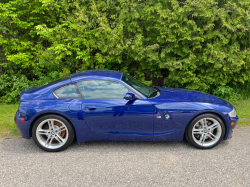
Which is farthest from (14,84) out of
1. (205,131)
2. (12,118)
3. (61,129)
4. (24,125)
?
(205,131)

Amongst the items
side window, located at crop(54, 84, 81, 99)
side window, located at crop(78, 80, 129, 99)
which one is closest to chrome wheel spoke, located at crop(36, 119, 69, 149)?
side window, located at crop(54, 84, 81, 99)

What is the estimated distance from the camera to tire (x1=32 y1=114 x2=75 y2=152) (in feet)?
12.2

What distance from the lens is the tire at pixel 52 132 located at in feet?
12.2

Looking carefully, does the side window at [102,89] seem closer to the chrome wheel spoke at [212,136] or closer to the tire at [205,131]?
the tire at [205,131]

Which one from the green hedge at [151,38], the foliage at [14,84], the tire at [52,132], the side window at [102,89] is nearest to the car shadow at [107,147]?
the tire at [52,132]

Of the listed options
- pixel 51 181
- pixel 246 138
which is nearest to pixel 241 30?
pixel 246 138

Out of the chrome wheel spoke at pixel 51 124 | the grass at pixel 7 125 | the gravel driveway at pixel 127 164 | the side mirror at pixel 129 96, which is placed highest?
the side mirror at pixel 129 96

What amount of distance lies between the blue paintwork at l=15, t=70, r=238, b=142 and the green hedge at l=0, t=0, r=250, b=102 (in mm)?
2820

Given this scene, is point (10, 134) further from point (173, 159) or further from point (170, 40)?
point (170, 40)

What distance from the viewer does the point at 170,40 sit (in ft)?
20.0

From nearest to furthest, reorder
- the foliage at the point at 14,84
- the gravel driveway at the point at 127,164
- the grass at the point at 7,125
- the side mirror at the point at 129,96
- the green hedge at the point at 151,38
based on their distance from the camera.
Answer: the gravel driveway at the point at 127,164 < the side mirror at the point at 129,96 < the grass at the point at 7,125 < the green hedge at the point at 151,38 < the foliage at the point at 14,84

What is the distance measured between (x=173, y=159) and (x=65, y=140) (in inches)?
71.9

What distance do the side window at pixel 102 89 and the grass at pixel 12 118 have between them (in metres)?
1.83

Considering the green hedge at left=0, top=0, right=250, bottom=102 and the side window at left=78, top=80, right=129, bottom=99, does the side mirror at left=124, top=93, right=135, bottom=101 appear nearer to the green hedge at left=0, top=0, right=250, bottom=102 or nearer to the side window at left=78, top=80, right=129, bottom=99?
the side window at left=78, top=80, right=129, bottom=99
